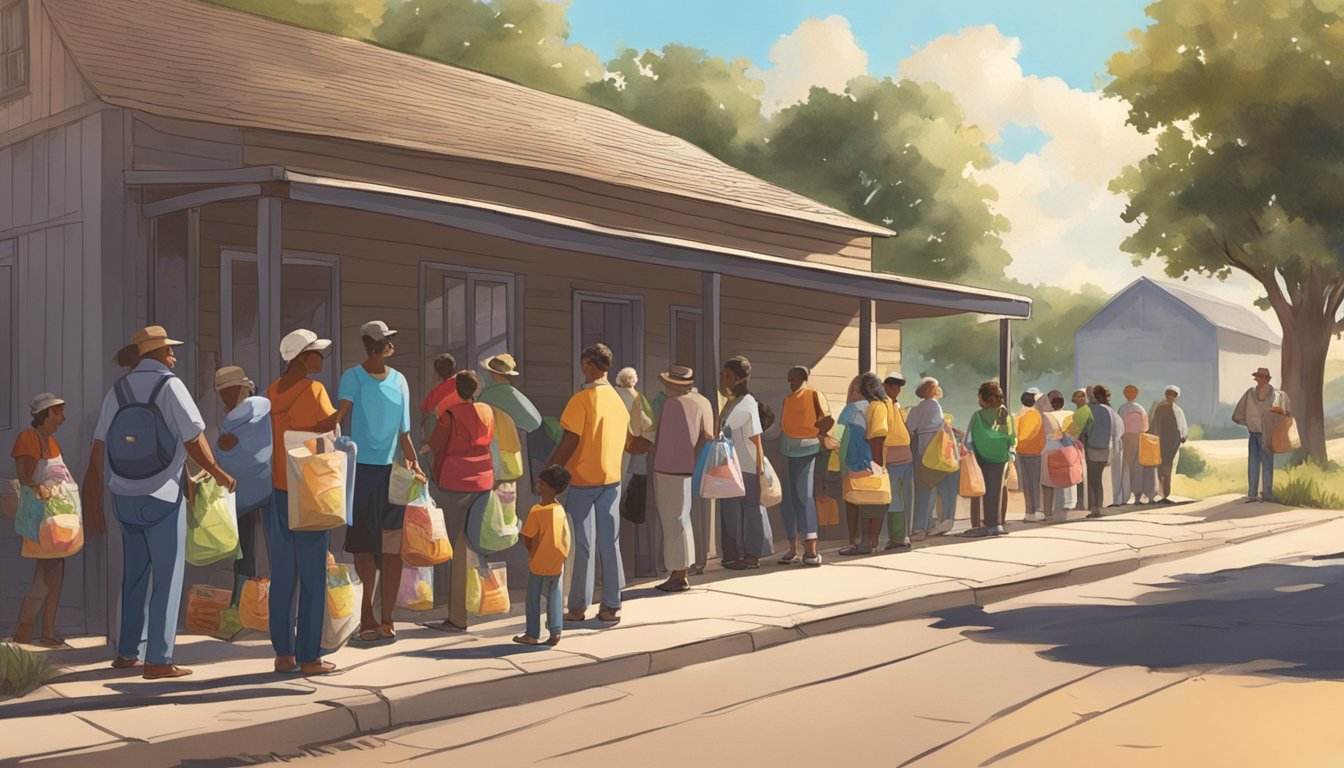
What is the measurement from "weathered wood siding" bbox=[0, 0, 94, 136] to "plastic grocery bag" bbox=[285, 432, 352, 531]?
4.29m

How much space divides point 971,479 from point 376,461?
9090 mm

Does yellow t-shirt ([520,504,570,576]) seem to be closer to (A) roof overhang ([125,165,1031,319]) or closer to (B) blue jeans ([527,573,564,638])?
(B) blue jeans ([527,573,564,638])

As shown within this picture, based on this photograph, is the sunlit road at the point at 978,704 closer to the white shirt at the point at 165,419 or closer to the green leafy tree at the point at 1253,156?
the white shirt at the point at 165,419

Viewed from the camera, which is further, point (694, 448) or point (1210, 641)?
point (694, 448)

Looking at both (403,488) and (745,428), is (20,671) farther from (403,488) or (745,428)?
(745,428)

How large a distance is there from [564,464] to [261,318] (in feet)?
7.58

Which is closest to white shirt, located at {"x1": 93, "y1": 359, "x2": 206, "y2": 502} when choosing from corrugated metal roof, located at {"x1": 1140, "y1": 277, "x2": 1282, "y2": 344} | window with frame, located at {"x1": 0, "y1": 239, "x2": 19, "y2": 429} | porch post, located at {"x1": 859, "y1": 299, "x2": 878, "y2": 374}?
window with frame, located at {"x1": 0, "y1": 239, "x2": 19, "y2": 429}

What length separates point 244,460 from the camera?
8.60m

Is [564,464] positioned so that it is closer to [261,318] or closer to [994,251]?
[261,318]

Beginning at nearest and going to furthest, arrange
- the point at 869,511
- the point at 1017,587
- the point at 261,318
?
1. the point at 261,318
2. the point at 1017,587
3. the point at 869,511

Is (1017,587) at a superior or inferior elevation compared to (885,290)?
inferior

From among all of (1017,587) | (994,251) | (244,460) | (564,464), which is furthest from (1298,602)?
(994,251)

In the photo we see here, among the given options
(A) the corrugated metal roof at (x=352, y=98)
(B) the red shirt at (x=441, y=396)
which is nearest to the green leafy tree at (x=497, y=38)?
(A) the corrugated metal roof at (x=352, y=98)

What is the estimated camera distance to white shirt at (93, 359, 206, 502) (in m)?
7.89
